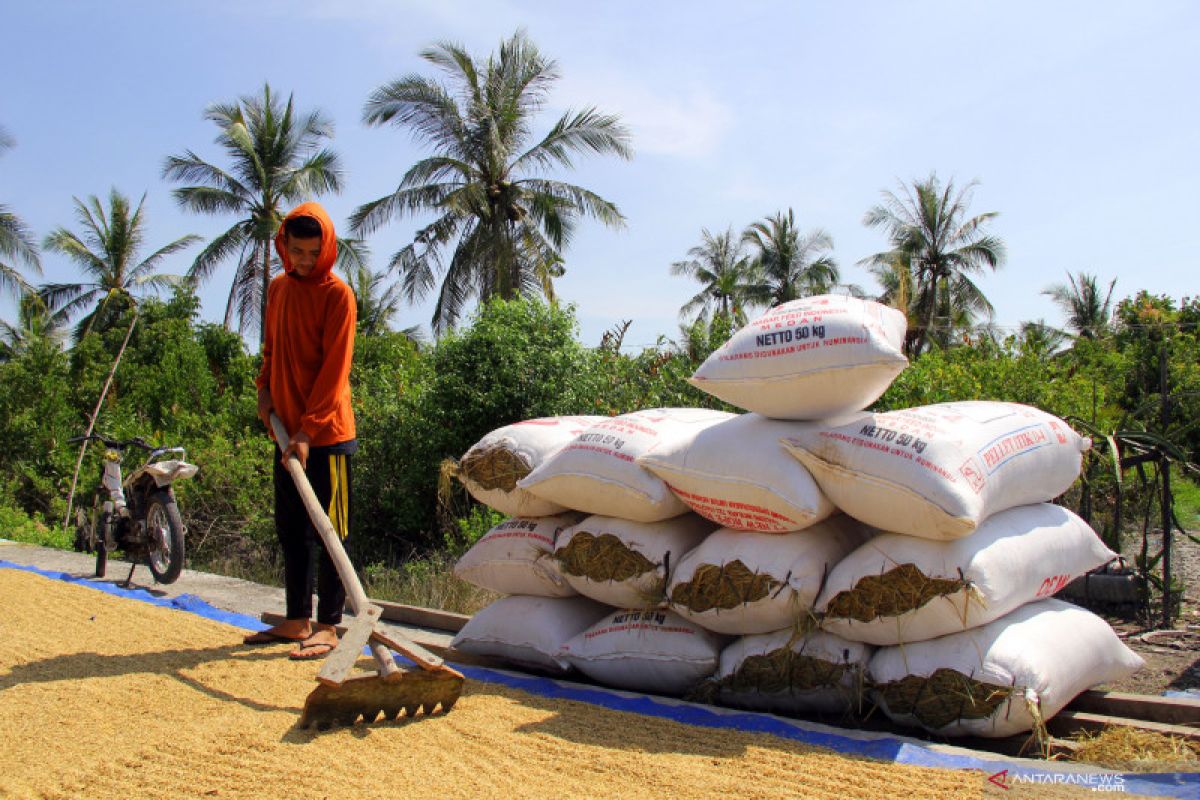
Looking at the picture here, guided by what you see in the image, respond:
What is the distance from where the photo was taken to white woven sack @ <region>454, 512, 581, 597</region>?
330 cm

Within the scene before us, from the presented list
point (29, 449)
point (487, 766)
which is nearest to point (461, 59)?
point (29, 449)

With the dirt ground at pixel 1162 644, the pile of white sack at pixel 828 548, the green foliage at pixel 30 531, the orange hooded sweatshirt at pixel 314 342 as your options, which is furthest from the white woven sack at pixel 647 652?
the green foliage at pixel 30 531

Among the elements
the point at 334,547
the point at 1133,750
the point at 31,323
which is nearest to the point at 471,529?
the point at 334,547

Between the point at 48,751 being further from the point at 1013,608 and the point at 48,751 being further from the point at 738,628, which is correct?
the point at 1013,608

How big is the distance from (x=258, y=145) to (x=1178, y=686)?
22281 mm

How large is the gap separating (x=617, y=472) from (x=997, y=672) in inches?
49.6

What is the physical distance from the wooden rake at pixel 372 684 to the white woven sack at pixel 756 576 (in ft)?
2.52

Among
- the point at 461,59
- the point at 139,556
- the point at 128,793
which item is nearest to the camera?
the point at 128,793

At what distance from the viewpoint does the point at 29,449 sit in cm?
1195

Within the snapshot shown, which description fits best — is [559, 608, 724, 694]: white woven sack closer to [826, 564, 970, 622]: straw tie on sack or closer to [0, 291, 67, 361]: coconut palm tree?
[826, 564, 970, 622]: straw tie on sack

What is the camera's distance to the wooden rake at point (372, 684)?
2455mm

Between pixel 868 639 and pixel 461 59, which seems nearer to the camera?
pixel 868 639

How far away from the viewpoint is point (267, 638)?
357 cm

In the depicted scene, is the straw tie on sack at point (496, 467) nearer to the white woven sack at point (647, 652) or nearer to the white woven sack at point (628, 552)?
the white woven sack at point (628, 552)
